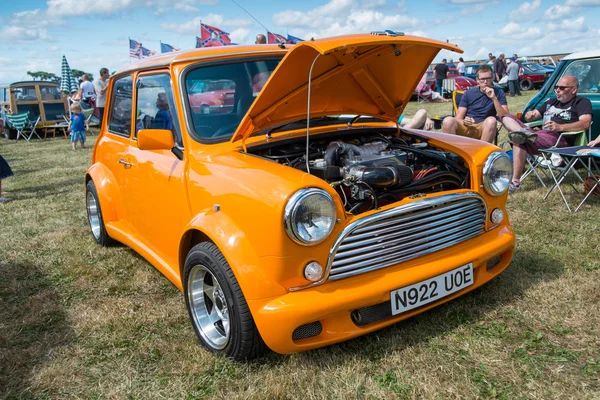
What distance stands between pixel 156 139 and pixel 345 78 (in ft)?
4.11

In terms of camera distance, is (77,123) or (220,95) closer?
(220,95)

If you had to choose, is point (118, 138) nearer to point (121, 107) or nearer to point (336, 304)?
point (121, 107)

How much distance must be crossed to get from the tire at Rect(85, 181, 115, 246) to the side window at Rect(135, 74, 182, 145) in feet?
3.64

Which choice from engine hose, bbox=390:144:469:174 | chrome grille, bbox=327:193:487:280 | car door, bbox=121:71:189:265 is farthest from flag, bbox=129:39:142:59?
chrome grille, bbox=327:193:487:280

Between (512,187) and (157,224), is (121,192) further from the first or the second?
(512,187)

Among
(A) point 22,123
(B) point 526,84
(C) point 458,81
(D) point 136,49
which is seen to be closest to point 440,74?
(C) point 458,81

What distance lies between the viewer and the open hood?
272cm

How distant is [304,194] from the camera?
230 cm

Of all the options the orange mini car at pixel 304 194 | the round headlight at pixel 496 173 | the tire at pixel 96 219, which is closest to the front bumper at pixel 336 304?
the orange mini car at pixel 304 194

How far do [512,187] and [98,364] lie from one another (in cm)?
460

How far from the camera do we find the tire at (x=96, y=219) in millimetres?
4512

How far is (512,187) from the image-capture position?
18.4 feet

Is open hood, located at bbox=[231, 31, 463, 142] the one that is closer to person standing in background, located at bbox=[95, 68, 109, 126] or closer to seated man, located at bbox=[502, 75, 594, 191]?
seated man, located at bbox=[502, 75, 594, 191]

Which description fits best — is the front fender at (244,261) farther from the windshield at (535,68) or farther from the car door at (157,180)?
the windshield at (535,68)
